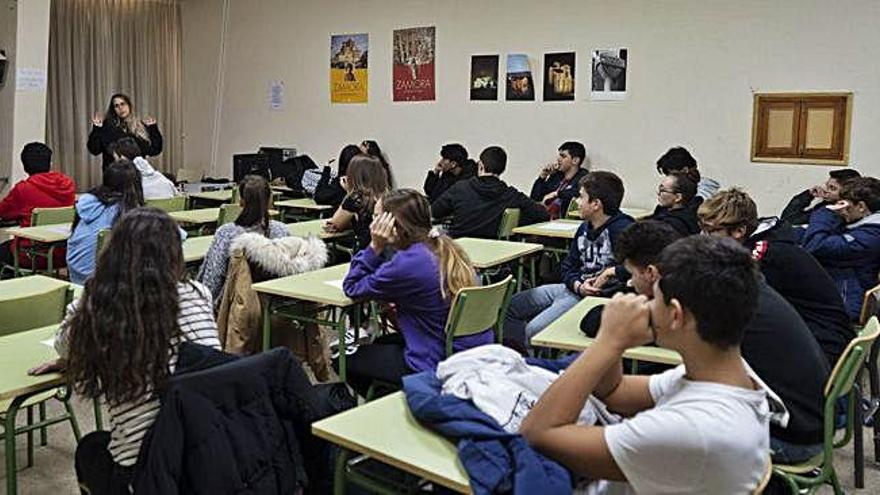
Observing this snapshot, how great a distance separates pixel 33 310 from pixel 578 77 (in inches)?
212

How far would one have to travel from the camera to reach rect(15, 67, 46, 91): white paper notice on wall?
7.53 meters

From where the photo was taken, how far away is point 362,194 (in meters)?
5.28

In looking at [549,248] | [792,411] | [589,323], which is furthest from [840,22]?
[792,411]

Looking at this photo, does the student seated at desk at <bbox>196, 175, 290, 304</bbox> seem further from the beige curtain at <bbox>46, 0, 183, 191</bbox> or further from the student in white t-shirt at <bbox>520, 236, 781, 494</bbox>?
the beige curtain at <bbox>46, 0, 183, 191</bbox>

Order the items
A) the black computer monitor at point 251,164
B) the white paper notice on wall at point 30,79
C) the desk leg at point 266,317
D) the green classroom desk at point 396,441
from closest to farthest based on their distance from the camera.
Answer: the green classroom desk at point 396,441, the desk leg at point 266,317, the white paper notice on wall at point 30,79, the black computer monitor at point 251,164

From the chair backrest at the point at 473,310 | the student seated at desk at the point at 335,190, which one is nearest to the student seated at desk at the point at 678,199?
the chair backrest at the point at 473,310

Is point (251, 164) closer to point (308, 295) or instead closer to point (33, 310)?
point (308, 295)

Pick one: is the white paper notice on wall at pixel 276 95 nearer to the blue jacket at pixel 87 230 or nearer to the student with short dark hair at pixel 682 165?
the student with short dark hair at pixel 682 165

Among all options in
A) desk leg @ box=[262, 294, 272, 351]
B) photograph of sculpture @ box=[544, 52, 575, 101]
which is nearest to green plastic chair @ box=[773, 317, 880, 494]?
desk leg @ box=[262, 294, 272, 351]

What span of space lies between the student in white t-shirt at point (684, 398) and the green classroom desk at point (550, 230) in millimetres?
3888

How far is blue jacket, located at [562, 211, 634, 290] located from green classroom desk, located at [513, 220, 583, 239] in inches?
45.7

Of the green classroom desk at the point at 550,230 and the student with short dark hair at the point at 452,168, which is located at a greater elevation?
the student with short dark hair at the point at 452,168

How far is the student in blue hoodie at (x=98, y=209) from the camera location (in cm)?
466

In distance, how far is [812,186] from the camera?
6340 millimetres
